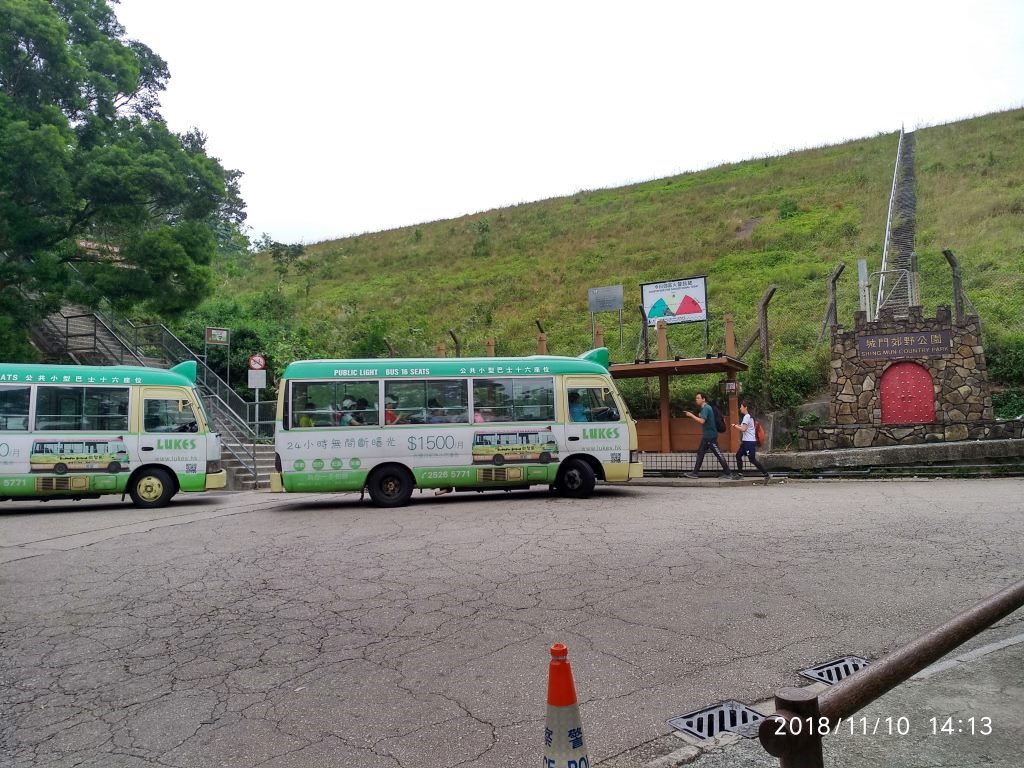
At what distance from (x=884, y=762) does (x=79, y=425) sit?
1470cm

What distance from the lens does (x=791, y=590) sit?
649cm

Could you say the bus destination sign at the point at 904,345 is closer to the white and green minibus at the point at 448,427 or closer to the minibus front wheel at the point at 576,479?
the white and green minibus at the point at 448,427

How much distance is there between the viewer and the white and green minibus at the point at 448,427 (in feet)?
42.8

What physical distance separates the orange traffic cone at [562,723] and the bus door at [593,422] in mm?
10780

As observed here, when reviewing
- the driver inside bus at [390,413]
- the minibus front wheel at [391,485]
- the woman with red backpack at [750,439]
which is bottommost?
the minibus front wheel at [391,485]

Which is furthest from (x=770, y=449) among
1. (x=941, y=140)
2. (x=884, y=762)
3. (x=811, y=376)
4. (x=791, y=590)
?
(x=941, y=140)

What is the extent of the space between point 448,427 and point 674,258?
1011 inches

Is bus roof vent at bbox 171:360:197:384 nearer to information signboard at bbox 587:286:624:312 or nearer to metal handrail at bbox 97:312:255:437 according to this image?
metal handrail at bbox 97:312:255:437

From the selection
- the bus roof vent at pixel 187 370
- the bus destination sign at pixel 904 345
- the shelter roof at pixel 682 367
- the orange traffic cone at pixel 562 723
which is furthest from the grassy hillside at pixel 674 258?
the orange traffic cone at pixel 562 723

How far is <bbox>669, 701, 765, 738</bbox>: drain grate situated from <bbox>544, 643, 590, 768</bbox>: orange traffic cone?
137 cm

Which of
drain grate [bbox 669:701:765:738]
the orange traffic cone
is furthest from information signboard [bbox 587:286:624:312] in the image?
the orange traffic cone

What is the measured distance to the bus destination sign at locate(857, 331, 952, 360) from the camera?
1733cm

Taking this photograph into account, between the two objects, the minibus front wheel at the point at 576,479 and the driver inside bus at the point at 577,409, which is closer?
the minibus front wheel at the point at 576,479

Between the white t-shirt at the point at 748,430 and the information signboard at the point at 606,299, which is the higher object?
the information signboard at the point at 606,299
